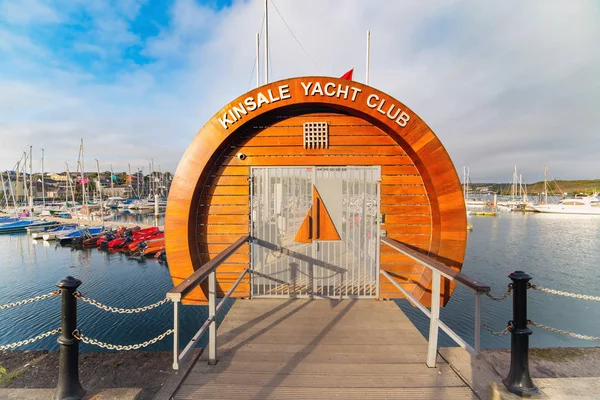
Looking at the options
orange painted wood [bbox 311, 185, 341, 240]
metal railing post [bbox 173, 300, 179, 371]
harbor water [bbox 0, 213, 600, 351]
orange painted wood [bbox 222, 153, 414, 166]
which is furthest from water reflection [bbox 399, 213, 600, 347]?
metal railing post [bbox 173, 300, 179, 371]

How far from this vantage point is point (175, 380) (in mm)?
2861

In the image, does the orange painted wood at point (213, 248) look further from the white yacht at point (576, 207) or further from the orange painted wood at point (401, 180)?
the white yacht at point (576, 207)

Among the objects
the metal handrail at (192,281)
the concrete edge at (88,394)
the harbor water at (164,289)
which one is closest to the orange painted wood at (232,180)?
the metal handrail at (192,281)

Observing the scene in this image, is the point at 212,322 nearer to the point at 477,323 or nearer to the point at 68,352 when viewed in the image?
the point at 68,352

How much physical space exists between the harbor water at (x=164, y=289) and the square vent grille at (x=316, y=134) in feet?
31.3

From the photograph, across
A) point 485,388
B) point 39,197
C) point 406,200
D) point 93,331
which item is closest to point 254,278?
point 406,200

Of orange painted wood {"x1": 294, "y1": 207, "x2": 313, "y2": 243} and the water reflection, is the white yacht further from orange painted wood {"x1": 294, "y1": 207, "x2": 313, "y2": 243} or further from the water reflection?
orange painted wood {"x1": 294, "y1": 207, "x2": 313, "y2": 243}

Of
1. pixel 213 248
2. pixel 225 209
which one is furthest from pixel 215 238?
pixel 225 209

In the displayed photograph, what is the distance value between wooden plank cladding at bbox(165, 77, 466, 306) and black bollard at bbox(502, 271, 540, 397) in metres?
2.48

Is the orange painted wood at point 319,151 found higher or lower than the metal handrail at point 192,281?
higher

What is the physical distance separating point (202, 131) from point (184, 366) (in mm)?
3808

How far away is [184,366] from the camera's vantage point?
309 cm

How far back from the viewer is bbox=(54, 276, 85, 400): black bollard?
2480mm

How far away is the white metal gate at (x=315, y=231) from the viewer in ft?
17.3
